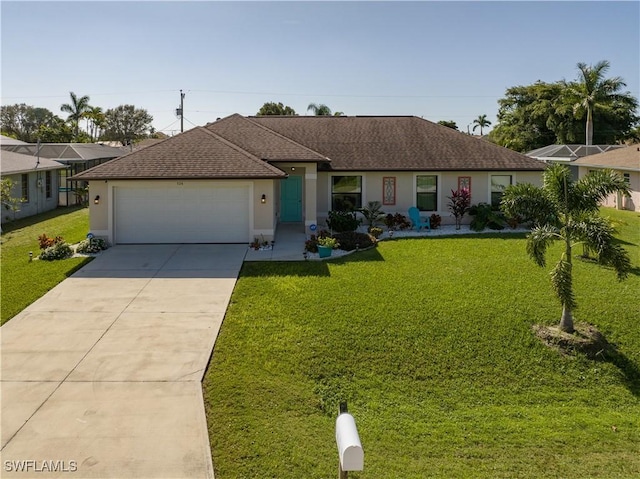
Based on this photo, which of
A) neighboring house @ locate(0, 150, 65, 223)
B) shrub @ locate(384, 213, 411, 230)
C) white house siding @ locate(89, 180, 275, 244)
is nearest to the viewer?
white house siding @ locate(89, 180, 275, 244)

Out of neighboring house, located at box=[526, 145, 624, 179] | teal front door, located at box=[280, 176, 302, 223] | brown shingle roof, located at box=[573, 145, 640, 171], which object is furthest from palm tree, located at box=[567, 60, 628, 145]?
teal front door, located at box=[280, 176, 302, 223]

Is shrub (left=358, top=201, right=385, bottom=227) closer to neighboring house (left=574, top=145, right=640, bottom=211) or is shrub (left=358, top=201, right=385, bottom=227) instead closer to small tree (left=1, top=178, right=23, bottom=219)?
neighboring house (left=574, top=145, right=640, bottom=211)

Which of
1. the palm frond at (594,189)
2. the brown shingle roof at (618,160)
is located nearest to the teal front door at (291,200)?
the palm frond at (594,189)

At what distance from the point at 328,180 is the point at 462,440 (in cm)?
1360

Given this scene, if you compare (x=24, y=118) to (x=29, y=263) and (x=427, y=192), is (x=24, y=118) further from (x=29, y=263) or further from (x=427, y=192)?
(x=427, y=192)

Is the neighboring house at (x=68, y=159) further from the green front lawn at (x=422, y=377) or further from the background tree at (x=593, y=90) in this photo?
the background tree at (x=593, y=90)

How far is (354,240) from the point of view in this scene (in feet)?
49.4

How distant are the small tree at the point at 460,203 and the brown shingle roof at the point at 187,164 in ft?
23.6

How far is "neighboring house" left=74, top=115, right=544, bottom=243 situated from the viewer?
15469mm

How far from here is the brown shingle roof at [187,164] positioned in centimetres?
1495

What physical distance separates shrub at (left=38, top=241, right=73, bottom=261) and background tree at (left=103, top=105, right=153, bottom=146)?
248 ft

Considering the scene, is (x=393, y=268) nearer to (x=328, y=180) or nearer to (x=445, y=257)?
(x=445, y=257)

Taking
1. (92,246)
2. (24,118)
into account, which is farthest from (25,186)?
(24,118)

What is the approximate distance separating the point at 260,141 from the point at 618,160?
21.7 m
